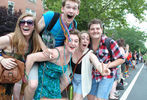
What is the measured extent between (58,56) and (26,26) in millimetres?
679

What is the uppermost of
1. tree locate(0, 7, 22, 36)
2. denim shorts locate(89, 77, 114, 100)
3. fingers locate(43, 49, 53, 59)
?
tree locate(0, 7, 22, 36)

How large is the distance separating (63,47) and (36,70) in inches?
22.3

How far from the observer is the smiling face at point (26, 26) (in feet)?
9.34

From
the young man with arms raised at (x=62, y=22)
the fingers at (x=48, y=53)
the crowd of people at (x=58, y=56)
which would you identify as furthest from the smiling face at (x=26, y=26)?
the fingers at (x=48, y=53)

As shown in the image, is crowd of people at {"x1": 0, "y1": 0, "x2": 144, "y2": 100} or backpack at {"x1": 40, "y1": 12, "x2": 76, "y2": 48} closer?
crowd of people at {"x1": 0, "y1": 0, "x2": 144, "y2": 100}

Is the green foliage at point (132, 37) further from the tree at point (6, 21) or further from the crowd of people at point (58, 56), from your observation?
the crowd of people at point (58, 56)

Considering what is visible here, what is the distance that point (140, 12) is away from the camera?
19.7m

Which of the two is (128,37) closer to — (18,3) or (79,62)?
(18,3)

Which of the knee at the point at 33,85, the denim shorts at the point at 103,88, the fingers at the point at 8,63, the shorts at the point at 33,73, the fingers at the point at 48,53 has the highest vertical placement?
the fingers at the point at 48,53

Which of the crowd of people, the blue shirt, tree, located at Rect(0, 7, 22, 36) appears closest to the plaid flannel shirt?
the crowd of people

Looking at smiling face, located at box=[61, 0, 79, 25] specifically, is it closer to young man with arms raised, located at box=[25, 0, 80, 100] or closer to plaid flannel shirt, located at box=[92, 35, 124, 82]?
young man with arms raised, located at box=[25, 0, 80, 100]

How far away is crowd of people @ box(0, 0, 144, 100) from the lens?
275 cm

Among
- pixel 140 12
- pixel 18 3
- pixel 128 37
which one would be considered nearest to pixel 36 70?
pixel 140 12

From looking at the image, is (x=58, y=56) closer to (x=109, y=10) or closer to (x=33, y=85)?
(x=33, y=85)
